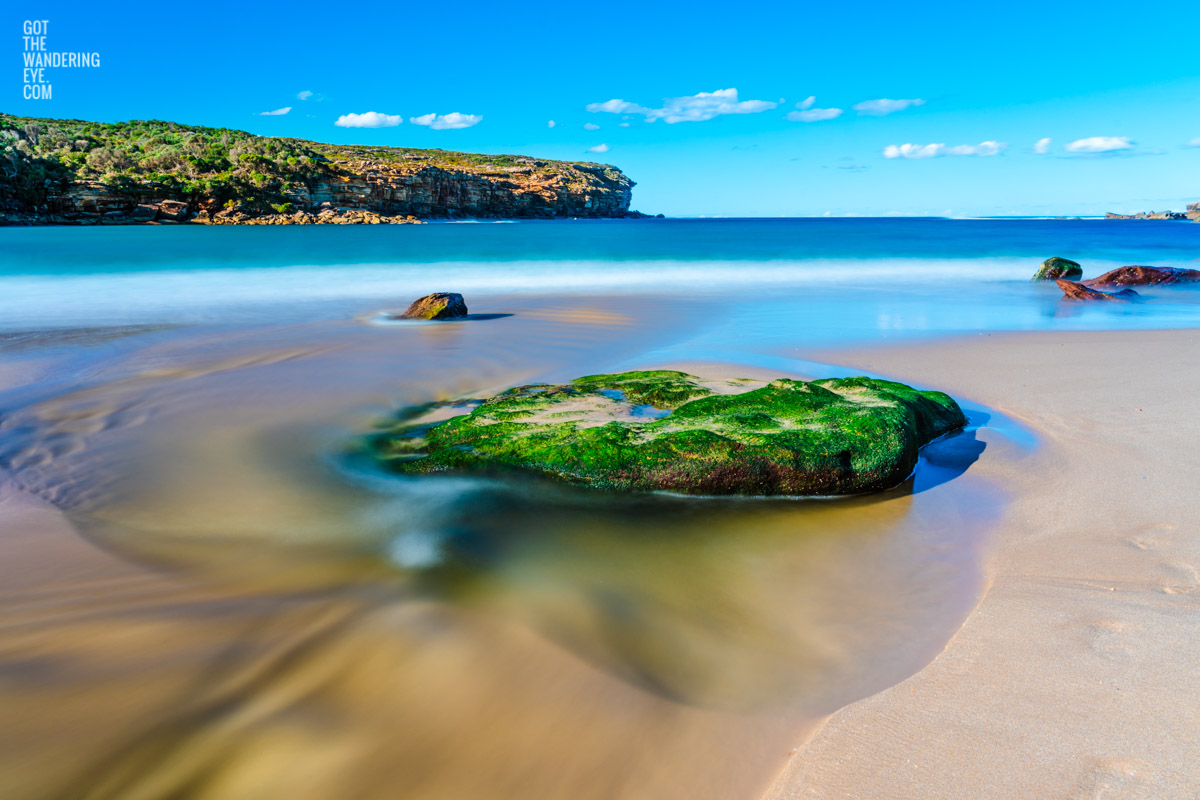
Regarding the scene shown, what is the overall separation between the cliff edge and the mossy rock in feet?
218

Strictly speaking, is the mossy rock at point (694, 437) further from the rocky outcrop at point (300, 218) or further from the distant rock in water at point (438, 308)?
the rocky outcrop at point (300, 218)

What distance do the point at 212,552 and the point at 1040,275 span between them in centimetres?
2303

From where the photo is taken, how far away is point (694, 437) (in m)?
4.65

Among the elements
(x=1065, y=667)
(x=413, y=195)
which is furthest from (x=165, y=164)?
(x=1065, y=667)

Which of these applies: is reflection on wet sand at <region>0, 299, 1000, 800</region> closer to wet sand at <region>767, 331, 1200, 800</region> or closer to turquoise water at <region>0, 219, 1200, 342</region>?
wet sand at <region>767, 331, 1200, 800</region>

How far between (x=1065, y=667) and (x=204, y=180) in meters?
75.1

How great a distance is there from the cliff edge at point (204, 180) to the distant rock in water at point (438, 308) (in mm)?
59366

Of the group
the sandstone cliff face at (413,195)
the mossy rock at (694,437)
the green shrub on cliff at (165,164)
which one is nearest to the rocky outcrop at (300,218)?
the sandstone cliff face at (413,195)

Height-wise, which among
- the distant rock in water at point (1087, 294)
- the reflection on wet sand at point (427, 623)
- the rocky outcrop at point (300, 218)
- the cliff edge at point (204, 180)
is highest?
the cliff edge at point (204, 180)

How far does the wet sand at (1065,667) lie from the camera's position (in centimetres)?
216

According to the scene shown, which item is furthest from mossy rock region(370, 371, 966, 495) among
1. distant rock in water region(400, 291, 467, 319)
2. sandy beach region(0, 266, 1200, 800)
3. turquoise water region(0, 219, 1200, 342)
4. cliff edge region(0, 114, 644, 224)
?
cliff edge region(0, 114, 644, 224)

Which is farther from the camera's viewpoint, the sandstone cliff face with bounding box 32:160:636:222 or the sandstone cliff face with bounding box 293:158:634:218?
the sandstone cliff face with bounding box 293:158:634:218

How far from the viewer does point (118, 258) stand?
83.9 feet

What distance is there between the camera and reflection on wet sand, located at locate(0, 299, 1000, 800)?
232 centimetres
